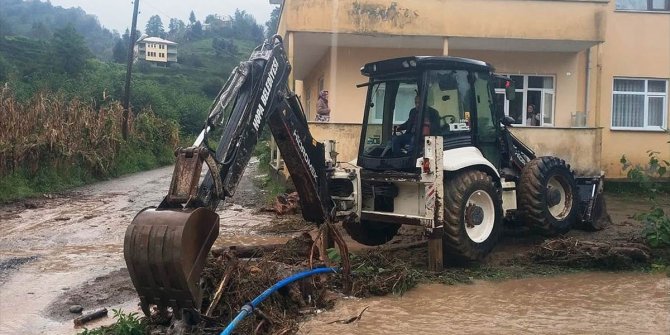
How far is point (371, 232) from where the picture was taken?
30.6ft

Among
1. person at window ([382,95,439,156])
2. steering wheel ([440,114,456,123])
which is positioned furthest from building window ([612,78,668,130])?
person at window ([382,95,439,156])

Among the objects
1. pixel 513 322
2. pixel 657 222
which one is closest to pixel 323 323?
pixel 513 322

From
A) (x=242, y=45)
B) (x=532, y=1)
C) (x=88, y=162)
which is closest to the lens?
(x=532, y=1)

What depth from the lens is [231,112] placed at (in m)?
6.36

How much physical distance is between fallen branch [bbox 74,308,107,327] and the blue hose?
5.62 feet

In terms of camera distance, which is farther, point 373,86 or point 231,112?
point 373,86

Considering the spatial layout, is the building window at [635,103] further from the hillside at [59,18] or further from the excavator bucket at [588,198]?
the hillside at [59,18]

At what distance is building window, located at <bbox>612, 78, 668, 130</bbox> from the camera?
60.1ft

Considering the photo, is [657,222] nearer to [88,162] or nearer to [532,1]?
[532,1]

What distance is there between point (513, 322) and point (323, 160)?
9.41ft

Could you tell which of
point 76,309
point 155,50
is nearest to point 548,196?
point 76,309

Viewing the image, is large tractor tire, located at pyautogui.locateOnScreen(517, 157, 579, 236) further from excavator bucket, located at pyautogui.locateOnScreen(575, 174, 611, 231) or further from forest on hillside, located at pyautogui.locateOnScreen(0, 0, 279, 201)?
forest on hillside, located at pyautogui.locateOnScreen(0, 0, 279, 201)

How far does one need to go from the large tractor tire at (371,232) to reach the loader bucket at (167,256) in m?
4.10

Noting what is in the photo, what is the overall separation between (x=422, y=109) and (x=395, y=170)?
32.9 inches
